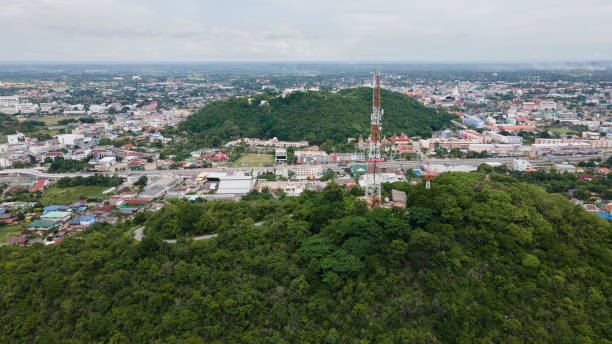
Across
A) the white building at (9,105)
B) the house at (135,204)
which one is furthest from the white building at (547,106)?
the white building at (9,105)

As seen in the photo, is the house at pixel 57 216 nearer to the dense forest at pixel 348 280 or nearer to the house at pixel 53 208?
the house at pixel 53 208

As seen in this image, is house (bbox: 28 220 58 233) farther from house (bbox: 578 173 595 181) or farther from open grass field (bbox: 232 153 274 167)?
house (bbox: 578 173 595 181)

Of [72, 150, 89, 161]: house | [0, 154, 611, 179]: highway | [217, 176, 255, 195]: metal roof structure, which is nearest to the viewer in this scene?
[217, 176, 255, 195]: metal roof structure

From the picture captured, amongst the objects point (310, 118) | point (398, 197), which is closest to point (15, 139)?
point (310, 118)

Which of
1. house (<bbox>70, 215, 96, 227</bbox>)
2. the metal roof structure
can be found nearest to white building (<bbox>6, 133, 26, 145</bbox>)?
house (<bbox>70, 215, 96, 227</bbox>)

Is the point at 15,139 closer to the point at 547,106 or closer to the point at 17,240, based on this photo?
the point at 17,240

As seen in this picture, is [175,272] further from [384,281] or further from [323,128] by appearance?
[323,128]

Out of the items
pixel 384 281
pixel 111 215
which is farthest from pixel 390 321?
pixel 111 215
